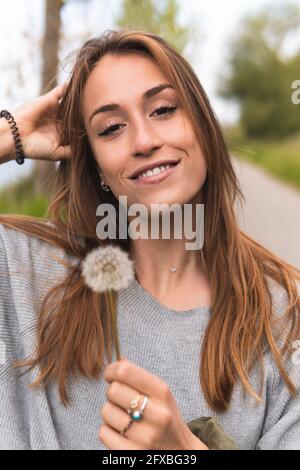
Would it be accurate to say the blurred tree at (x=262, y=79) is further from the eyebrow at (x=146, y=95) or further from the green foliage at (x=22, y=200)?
the eyebrow at (x=146, y=95)

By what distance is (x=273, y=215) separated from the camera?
9664 mm

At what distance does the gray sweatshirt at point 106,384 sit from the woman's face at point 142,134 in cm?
36

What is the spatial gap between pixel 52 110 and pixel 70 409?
1.06 meters

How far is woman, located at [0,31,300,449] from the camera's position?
6.81ft

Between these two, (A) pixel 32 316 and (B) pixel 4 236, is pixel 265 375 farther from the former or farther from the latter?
(B) pixel 4 236

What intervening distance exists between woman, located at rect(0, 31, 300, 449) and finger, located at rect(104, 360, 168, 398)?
0.51 meters

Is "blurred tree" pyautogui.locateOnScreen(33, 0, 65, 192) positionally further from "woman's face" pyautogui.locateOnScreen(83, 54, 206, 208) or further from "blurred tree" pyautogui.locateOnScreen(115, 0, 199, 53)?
"woman's face" pyautogui.locateOnScreen(83, 54, 206, 208)

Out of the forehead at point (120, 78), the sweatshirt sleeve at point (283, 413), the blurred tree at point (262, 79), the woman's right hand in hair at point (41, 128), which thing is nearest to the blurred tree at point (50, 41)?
the woman's right hand in hair at point (41, 128)

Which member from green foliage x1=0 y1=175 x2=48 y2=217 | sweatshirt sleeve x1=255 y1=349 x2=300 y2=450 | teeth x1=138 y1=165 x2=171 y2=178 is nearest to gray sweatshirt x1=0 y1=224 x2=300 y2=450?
sweatshirt sleeve x1=255 y1=349 x2=300 y2=450

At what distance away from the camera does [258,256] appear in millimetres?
2352

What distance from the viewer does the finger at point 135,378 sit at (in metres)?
1.47

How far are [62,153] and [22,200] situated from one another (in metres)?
4.21

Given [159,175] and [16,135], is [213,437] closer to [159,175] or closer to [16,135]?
[159,175]
